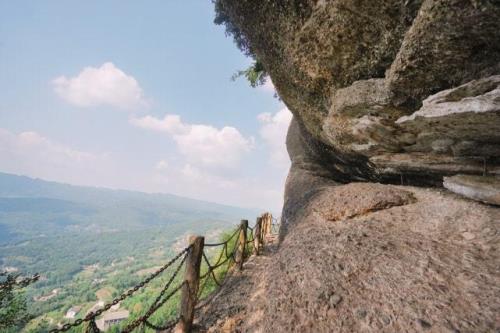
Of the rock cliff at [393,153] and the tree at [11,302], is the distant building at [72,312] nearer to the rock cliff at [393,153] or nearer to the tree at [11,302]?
the tree at [11,302]

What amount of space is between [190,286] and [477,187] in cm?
541

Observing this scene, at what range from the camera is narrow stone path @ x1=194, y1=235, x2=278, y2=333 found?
16.3 feet

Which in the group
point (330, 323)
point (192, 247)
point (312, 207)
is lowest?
point (330, 323)

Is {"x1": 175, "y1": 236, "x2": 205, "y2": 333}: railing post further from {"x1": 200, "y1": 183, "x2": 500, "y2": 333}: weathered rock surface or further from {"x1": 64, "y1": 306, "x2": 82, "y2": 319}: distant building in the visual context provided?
{"x1": 64, "y1": 306, "x2": 82, "y2": 319}: distant building

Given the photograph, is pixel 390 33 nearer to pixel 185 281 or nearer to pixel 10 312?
pixel 185 281

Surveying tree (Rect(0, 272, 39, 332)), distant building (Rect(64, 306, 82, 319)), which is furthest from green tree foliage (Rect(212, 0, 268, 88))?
distant building (Rect(64, 306, 82, 319))

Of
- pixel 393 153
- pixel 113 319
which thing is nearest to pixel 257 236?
pixel 393 153

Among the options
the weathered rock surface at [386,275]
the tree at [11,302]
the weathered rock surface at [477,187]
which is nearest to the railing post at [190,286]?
the weathered rock surface at [386,275]

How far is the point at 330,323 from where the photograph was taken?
354cm

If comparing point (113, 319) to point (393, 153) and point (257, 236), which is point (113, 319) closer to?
point (257, 236)

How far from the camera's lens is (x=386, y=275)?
13.0 ft

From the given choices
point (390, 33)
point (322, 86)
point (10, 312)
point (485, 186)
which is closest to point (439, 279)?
point (485, 186)

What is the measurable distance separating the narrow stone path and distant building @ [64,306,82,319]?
103m

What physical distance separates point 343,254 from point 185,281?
110 inches
